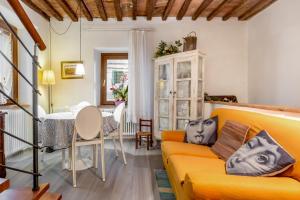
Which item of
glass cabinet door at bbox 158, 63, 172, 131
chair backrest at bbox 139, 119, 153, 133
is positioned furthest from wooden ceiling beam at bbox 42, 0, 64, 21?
chair backrest at bbox 139, 119, 153, 133

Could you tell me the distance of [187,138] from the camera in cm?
280

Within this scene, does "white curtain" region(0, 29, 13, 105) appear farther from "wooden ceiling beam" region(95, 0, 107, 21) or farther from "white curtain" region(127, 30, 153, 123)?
"white curtain" region(127, 30, 153, 123)

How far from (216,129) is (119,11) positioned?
2820mm

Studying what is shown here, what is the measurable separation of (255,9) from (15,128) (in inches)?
182

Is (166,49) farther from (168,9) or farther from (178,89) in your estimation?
(178,89)

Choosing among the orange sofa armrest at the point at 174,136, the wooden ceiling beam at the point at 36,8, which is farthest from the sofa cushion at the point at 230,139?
the wooden ceiling beam at the point at 36,8

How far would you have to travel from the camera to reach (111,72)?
5082 millimetres

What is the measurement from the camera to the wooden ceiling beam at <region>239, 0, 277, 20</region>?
374 centimetres

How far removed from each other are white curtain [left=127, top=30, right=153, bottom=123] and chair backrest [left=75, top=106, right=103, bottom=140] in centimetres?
190

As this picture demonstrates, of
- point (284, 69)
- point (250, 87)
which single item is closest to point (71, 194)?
point (284, 69)

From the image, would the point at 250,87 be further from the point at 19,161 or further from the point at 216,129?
the point at 19,161

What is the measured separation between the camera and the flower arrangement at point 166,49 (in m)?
4.26

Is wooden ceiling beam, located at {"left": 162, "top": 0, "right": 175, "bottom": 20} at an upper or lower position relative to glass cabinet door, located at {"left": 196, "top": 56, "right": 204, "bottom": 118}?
upper

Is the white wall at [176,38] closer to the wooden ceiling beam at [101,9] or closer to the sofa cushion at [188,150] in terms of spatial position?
the wooden ceiling beam at [101,9]
